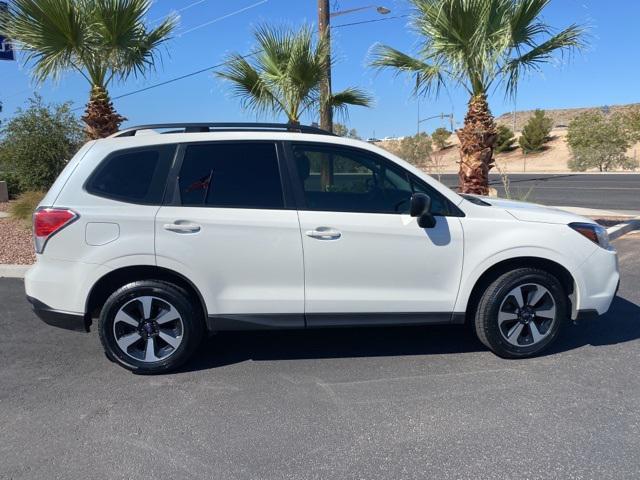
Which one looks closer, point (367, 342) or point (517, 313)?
point (517, 313)

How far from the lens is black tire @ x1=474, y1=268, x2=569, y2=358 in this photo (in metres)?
4.34

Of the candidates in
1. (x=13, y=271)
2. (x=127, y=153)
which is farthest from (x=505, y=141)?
(x=127, y=153)

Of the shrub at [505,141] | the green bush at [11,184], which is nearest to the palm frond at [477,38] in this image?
the green bush at [11,184]

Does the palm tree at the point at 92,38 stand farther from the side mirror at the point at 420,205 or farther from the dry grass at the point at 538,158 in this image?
the dry grass at the point at 538,158

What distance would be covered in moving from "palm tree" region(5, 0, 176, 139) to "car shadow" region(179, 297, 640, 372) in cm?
670

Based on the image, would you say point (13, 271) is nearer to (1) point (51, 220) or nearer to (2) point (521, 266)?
(1) point (51, 220)

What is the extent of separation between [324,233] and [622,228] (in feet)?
27.2

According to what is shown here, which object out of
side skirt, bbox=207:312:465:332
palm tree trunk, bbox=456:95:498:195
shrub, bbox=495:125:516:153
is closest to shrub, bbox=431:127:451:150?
shrub, bbox=495:125:516:153

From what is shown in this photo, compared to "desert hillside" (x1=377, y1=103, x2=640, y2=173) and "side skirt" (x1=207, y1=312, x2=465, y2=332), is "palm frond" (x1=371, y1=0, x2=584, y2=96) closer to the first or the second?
"side skirt" (x1=207, y1=312, x2=465, y2=332)

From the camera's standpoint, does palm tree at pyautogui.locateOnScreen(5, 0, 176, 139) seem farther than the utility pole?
No

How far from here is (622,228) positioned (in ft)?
33.8

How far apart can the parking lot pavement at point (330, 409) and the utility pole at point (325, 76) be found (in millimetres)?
7551

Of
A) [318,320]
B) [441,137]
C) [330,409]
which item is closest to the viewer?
[330,409]

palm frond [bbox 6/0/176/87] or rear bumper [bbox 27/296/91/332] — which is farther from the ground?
palm frond [bbox 6/0/176/87]
